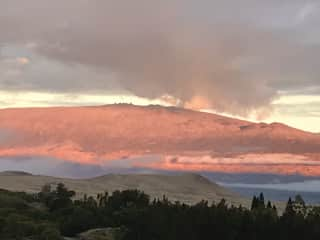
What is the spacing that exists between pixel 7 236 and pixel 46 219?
17.7 m

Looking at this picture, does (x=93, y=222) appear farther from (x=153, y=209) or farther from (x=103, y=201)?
(x=103, y=201)

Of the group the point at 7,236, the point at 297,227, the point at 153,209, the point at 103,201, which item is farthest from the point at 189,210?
the point at 103,201

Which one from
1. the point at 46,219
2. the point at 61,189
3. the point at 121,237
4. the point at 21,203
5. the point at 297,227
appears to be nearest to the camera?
the point at 297,227

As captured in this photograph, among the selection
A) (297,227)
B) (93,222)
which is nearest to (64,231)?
(93,222)

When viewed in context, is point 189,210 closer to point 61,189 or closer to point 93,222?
point 93,222

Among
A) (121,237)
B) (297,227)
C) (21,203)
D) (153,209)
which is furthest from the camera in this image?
(21,203)

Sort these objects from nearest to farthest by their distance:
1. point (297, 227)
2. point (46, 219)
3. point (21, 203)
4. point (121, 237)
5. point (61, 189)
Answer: point (297, 227)
point (121, 237)
point (46, 219)
point (21, 203)
point (61, 189)

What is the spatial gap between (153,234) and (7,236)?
1550 cm

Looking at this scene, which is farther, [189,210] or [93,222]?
[93,222]

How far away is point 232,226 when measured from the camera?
283 feet

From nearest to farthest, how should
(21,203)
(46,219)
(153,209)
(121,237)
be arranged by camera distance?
1. (121,237)
2. (153,209)
3. (46,219)
4. (21,203)

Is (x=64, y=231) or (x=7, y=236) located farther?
(x=64, y=231)

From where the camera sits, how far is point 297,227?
85.2 m

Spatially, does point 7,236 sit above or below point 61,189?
below
